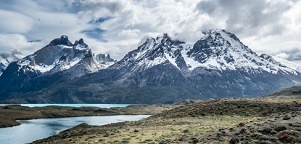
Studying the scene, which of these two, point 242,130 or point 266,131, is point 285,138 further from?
point 242,130

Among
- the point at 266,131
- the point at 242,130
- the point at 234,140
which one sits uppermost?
the point at 242,130

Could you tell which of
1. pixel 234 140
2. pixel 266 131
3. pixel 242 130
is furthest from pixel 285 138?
pixel 242 130

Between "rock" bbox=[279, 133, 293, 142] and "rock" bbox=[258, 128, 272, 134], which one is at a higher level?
"rock" bbox=[258, 128, 272, 134]

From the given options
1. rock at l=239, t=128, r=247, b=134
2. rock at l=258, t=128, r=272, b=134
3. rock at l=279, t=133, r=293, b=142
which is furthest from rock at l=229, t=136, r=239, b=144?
rock at l=279, t=133, r=293, b=142

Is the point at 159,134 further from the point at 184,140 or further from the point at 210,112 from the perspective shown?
the point at 210,112

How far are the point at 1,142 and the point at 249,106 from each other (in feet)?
237

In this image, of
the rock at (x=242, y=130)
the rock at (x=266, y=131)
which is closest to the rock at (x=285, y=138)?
the rock at (x=266, y=131)

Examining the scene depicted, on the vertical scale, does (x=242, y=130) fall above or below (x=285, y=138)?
above

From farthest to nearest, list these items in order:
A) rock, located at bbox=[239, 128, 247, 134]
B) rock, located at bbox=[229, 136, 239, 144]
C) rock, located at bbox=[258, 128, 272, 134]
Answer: rock, located at bbox=[239, 128, 247, 134]
rock, located at bbox=[258, 128, 272, 134]
rock, located at bbox=[229, 136, 239, 144]

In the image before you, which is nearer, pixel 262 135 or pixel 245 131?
pixel 262 135

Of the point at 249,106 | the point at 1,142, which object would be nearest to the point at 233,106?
the point at 249,106

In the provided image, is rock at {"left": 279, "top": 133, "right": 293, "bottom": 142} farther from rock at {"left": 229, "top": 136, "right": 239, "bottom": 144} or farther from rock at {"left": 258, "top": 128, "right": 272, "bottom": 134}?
rock at {"left": 229, "top": 136, "right": 239, "bottom": 144}

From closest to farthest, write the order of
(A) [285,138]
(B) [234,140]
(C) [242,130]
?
(A) [285,138] < (B) [234,140] < (C) [242,130]

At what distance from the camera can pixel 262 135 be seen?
37.0m
